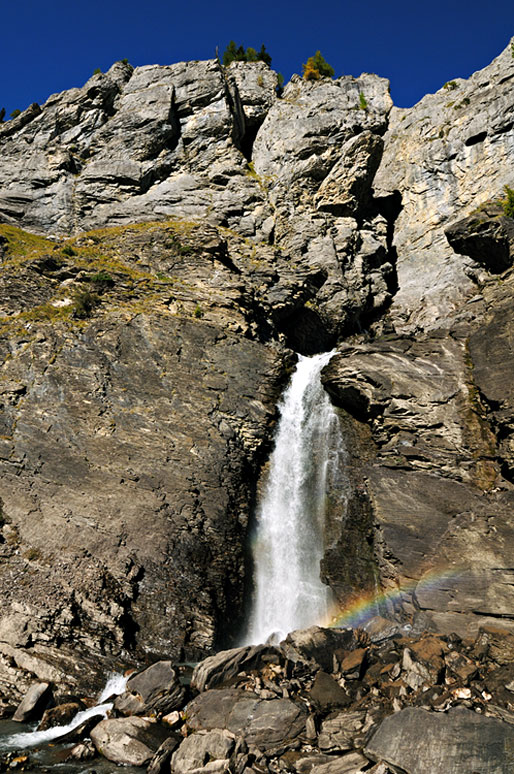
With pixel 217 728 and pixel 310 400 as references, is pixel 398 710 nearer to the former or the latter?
pixel 217 728

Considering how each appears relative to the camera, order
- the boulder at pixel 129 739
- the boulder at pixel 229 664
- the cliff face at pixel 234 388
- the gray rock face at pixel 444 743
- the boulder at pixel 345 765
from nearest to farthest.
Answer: the gray rock face at pixel 444 743 < the boulder at pixel 345 765 < the boulder at pixel 129 739 < the boulder at pixel 229 664 < the cliff face at pixel 234 388

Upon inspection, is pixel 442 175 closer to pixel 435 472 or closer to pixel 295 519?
pixel 435 472

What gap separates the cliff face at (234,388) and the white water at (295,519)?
1.00m

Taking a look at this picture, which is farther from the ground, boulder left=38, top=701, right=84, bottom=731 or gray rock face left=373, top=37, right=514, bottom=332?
gray rock face left=373, top=37, right=514, bottom=332

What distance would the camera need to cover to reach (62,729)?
13.2 metres

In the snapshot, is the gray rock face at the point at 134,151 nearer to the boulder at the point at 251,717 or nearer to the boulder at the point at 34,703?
the boulder at the point at 251,717

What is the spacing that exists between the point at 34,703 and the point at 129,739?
3.72 metres

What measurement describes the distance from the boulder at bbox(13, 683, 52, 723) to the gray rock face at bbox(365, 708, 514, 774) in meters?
10.0

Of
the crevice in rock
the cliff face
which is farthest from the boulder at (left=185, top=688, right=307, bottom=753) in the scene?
the crevice in rock

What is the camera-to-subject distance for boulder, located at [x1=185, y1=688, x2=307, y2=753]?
11969 mm

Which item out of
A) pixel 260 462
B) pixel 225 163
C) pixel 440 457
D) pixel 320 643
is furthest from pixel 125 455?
pixel 225 163

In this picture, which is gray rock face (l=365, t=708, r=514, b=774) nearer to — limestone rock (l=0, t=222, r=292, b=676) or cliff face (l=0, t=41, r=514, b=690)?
cliff face (l=0, t=41, r=514, b=690)

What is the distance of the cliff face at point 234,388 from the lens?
18.1 metres

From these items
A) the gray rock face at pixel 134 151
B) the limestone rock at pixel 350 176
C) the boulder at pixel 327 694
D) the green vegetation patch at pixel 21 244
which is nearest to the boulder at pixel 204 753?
the boulder at pixel 327 694
